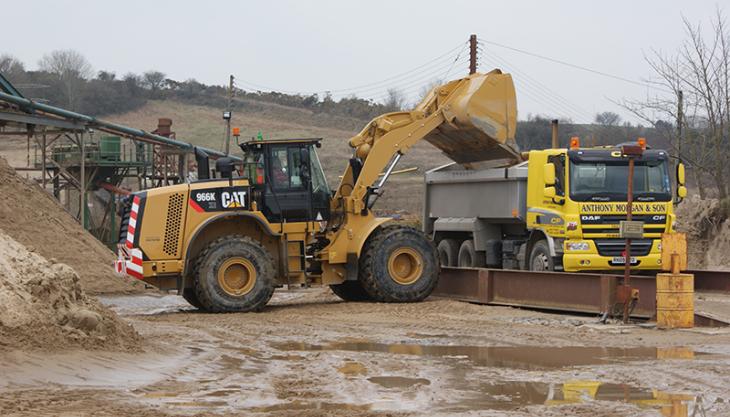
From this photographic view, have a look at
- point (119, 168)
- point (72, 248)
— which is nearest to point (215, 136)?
point (119, 168)

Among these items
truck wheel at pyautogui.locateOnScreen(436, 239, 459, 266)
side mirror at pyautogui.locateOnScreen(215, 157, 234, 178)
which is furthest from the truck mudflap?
truck wheel at pyautogui.locateOnScreen(436, 239, 459, 266)

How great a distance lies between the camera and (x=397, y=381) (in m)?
10.3

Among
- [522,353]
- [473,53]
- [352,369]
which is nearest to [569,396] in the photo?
[352,369]

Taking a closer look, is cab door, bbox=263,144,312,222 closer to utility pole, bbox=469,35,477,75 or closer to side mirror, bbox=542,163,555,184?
side mirror, bbox=542,163,555,184

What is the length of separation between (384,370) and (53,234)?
15966 mm

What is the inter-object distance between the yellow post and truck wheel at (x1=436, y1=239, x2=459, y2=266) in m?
8.50

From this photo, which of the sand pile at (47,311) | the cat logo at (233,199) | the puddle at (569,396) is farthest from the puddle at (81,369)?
the cat logo at (233,199)

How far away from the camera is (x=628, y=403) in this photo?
9.02 meters

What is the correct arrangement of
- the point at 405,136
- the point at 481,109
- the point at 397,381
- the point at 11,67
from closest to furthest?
the point at 397,381 → the point at 405,136 → the point at 481,109 → the point at 11,67

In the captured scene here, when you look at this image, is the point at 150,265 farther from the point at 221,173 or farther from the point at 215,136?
the point at 215,136

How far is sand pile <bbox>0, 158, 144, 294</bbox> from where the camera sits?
78.1 feet

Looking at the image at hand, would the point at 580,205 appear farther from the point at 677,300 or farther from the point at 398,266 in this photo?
the point at 677,300

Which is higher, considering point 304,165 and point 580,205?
point 304,165

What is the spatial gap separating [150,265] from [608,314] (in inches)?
281
